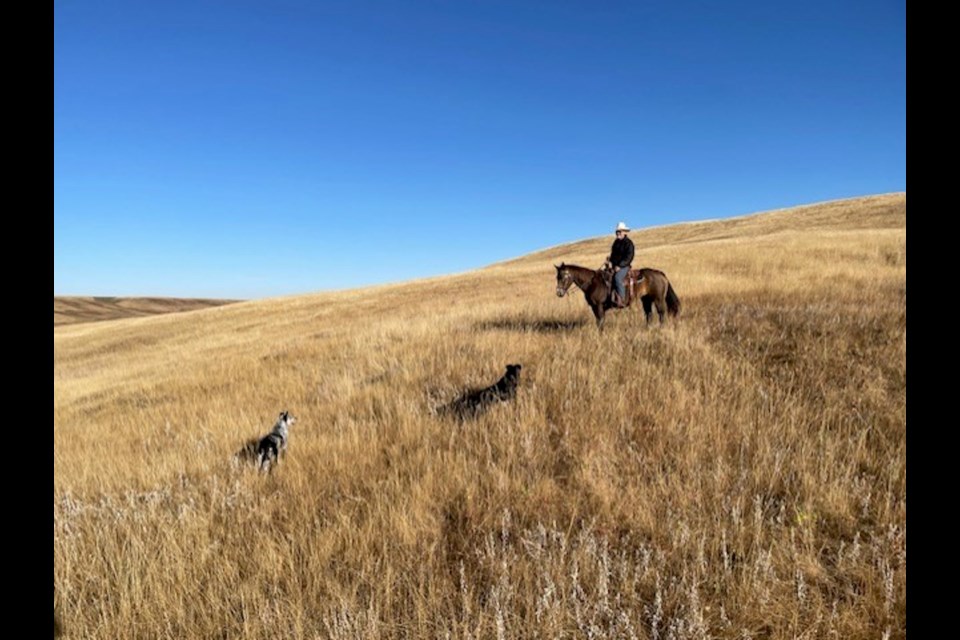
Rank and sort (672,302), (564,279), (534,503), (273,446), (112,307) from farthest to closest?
(112,307) < (564,279) < (672,302) < (273,446) < (534,503)

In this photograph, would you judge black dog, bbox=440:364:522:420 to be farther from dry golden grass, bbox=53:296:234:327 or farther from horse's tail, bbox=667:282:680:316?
dry golden grass, bbox=53:296:234:327

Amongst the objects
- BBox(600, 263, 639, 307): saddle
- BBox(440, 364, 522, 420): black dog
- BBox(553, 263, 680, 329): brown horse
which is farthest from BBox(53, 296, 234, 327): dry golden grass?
BBox(440, 364, 522, 420): black dog

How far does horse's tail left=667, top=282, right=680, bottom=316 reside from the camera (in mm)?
10580

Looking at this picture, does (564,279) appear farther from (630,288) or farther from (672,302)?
(672,302)

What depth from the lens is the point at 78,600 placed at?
2.71m

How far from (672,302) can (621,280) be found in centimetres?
144

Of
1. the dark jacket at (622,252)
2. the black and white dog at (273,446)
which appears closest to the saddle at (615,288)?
the dark jacket at (622,252)

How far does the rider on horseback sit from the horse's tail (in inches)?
43.3

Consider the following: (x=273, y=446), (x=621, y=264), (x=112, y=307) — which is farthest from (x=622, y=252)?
(x=112, y=307)

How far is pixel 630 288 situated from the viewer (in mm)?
10516

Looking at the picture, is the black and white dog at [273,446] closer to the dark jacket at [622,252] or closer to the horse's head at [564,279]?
the horse's head at [564,279]
